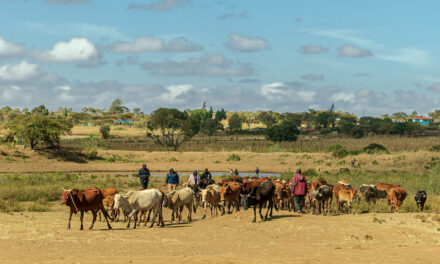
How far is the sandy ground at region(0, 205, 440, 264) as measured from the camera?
13.0 meters

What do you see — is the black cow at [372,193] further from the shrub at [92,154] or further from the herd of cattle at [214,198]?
the shrub at [92,154]

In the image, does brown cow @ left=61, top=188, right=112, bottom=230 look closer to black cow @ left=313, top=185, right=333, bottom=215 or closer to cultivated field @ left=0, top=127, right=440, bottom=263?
cultivated field @ left=0, top=127, right=440, bottom=263

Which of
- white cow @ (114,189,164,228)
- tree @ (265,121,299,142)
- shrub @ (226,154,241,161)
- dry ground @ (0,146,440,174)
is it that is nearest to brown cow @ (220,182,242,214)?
white cow @ (114,189,164,228)

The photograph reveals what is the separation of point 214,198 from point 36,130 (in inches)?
1468

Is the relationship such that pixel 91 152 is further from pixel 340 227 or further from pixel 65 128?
pixel 340 227

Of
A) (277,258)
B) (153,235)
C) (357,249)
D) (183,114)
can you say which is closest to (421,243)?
(357,249)

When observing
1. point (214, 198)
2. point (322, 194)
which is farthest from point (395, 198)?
point (214, 198)

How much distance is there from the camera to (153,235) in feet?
54.0

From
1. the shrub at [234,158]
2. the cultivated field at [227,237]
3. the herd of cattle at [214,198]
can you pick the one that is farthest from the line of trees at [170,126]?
the herd of cattle at [214,198]

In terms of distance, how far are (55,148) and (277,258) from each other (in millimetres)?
45727

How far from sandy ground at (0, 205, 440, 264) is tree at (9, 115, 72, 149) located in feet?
115

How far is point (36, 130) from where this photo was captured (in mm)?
53000

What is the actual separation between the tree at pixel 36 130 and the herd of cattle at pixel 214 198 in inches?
1359

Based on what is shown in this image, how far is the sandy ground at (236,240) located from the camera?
13039 millimetres
